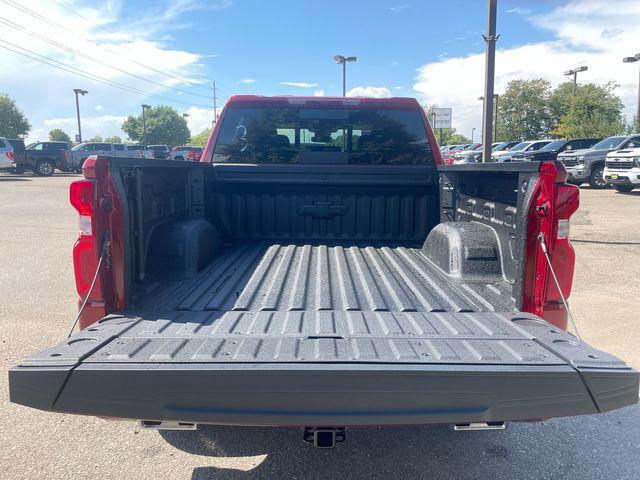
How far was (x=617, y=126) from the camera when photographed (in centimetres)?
3488

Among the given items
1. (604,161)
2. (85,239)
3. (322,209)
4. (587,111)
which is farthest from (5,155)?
(587,111)

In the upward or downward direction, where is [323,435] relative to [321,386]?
downward

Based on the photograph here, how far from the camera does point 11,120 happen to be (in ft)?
223

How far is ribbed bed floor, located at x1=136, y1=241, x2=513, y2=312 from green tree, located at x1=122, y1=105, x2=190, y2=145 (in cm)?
9660

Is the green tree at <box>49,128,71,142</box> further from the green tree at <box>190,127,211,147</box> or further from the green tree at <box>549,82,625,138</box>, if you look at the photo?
the green tree at <box>549,82,625,138</box>

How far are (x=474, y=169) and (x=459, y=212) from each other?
0.82m

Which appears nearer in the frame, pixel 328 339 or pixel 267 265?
pixel 328 339

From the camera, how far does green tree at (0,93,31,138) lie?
220 ft

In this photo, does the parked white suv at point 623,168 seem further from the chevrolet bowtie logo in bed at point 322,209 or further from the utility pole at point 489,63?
the chevrolet bowtie logo in bed at point 322,209

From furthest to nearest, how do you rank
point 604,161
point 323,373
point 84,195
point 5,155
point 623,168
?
1. point 5,155
2. point 604,161
3. point 623,168
4. point 84,195
5. point 323,373

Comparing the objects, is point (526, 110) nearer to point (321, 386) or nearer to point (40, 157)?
point (40, 157)

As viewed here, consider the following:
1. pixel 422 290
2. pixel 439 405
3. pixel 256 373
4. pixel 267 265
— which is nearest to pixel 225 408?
pixel 256 373

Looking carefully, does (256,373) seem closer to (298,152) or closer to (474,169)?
(474,169)

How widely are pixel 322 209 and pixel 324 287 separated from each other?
4.93ft
